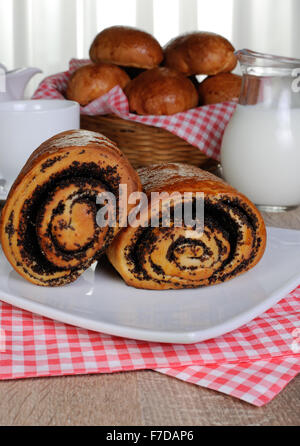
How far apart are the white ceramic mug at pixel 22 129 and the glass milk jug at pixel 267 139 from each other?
313mm

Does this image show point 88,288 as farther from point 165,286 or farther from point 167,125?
point 167,125

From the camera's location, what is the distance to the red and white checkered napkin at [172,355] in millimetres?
516

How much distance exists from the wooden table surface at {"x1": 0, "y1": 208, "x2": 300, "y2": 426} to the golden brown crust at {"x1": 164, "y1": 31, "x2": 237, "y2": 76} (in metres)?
0.91

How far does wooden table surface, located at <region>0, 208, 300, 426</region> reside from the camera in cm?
46

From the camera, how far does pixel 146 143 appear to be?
117 cm

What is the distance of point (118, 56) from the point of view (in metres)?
1.32

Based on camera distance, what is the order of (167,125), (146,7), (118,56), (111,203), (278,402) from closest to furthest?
(278,402), (111,203), (167,125), (118,56), (146,7)

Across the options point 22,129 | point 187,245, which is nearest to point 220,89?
point 22,129

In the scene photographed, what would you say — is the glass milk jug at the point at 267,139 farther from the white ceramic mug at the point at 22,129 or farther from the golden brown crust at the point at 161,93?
the white ceramic mug at the point at 22,129

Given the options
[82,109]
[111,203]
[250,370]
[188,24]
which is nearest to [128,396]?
[250,370]

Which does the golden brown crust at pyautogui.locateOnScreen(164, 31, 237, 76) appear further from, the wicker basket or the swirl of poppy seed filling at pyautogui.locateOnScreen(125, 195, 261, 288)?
the swirl of poppy seed filling at pyautogui.locateOnScreen(125, 195, 261, 288)

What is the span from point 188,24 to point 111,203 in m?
2.59

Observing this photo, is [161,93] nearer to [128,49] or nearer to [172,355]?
[128,49]

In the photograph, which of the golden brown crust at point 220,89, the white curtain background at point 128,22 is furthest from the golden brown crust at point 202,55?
the white curtain background at point 128,22
